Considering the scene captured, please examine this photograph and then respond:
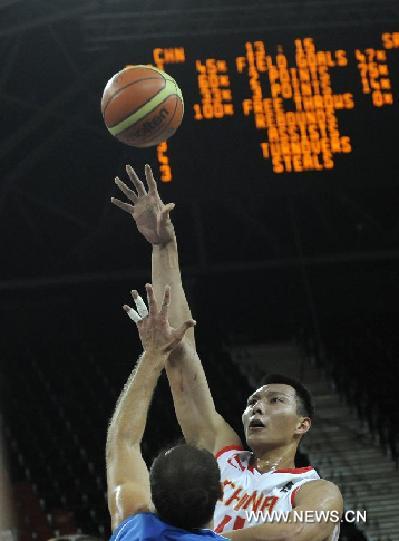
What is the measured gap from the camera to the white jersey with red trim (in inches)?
126

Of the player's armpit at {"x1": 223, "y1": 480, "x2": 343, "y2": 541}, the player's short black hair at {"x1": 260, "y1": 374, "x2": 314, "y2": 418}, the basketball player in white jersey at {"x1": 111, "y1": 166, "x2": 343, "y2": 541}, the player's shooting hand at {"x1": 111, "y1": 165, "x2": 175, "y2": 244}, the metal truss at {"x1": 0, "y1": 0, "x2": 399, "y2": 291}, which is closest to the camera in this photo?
the player's armpit at {"x1": 223, "y1": 480, "x2": 343, "y2": 541}

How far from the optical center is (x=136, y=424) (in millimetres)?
2469

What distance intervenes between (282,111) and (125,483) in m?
5.83

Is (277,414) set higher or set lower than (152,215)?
lower

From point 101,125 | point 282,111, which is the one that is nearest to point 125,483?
point 282,111

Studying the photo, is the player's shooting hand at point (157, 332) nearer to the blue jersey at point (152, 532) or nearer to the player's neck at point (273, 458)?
the blue jersey at point (152, 532)

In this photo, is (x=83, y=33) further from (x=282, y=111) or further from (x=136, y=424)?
(x=136, y=424)

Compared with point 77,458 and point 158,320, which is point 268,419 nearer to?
point 158,320

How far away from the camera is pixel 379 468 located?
9750 millimetres

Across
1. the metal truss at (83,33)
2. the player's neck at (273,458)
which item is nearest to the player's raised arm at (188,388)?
the player's neck at (273,458)

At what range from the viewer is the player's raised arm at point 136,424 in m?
2.29

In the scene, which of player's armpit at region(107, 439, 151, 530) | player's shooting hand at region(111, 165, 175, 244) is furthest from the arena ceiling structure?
player's armpit at region(107, 439, 151, 530)

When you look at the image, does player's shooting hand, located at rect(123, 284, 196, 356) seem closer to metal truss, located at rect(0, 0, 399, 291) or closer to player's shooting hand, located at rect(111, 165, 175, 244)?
player's shooting hand, located at rect(111, 165, 175, 244)

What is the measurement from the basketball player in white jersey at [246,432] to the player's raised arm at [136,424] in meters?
0.74
